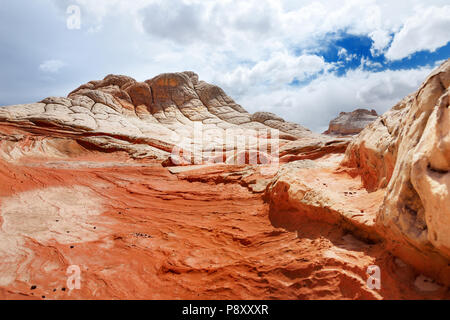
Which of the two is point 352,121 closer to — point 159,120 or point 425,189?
point 159,120

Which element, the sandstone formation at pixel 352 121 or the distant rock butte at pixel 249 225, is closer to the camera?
the distant rock butte at pixel 249 225

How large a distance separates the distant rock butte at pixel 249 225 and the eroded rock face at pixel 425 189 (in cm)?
2

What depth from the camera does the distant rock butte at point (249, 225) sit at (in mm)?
3354

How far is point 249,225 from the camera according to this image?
6.57m

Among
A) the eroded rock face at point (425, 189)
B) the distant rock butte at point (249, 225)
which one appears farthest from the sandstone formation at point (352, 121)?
the eroded rock face at point (425, 189)

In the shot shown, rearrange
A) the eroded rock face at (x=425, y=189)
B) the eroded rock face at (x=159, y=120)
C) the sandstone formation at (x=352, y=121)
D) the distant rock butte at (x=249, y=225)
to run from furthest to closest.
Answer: the sandstone formation at (x=352, y=121) < the eroded rock face at (x=159, y=120) < the distant rock butte at (x=249, y=225) < the eroded rock face at (x=425, y=189)

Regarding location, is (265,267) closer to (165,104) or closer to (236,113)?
(236,113)

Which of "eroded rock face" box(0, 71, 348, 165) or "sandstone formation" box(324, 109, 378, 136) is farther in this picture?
"sandstone formation" box(324, 109, 378, 136)

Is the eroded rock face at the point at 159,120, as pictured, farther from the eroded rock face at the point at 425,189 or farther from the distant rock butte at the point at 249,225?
the eroded rock face at the point at 425,189

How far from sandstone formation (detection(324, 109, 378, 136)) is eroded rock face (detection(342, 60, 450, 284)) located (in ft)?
170

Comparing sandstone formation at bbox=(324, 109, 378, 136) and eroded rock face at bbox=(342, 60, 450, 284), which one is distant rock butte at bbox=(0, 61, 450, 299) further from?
sandstone formation at bbox=(324, 109, 378, 136)

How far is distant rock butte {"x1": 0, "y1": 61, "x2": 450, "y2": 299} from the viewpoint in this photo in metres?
3.35

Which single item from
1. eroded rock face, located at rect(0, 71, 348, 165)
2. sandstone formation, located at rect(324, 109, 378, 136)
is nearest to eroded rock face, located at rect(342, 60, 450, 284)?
eroded rock face, located at rect(0, 71, 348, 165)

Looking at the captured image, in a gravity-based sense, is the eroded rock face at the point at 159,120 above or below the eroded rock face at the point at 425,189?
above
